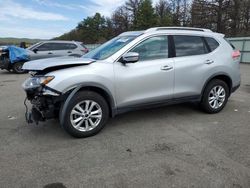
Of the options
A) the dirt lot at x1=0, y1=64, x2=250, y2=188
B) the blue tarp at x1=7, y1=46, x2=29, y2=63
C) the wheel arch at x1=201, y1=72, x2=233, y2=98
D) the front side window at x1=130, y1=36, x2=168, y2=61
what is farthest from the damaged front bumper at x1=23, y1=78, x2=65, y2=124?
the blue tarp at x1=7, y1=46, x2=29, y2=63

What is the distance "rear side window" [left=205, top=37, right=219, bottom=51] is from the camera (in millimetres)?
5758

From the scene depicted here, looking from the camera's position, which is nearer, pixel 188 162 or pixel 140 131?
pixel 188 162

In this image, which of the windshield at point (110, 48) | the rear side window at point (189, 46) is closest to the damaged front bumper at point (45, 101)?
the windshield at point (110, 48)

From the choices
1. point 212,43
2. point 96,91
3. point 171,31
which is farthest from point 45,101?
point 212,43

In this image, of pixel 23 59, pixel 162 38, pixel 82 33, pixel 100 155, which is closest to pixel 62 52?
pixel 23 59

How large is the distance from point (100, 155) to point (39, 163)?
82 cm

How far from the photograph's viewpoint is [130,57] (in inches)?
180

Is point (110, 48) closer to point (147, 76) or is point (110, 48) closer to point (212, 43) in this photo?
point (147, 76)

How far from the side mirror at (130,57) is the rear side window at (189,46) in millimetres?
1091

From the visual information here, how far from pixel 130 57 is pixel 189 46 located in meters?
1.56

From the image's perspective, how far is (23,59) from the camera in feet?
46.6

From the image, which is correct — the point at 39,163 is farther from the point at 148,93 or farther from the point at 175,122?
the point at 175,122

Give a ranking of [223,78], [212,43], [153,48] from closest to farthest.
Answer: [153,48], [212,43], [223,78]

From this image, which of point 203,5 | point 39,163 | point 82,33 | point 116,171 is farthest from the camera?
point 82,33
